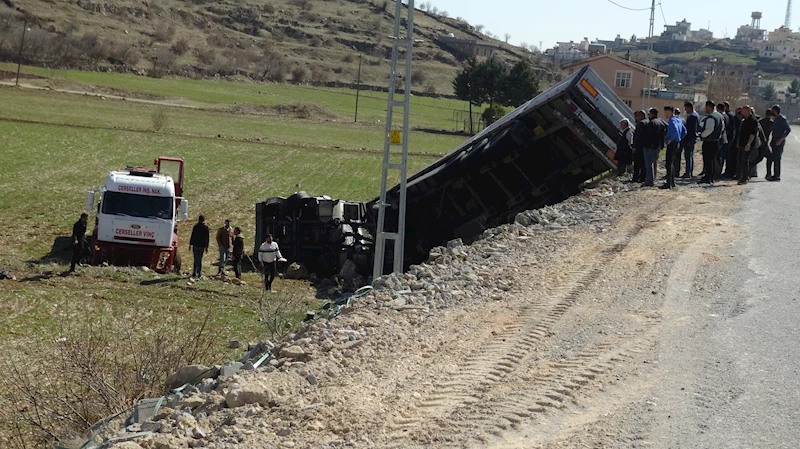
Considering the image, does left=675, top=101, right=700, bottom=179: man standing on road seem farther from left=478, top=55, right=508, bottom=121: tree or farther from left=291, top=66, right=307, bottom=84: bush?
left=291, top=66, right=307, bottom=84: bush

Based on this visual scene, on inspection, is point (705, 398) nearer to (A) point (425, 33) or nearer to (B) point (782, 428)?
(B) point (782, 428)

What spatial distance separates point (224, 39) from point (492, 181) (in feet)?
419

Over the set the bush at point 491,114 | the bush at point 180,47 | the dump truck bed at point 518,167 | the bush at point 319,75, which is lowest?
the dump truck bed at point 518,167

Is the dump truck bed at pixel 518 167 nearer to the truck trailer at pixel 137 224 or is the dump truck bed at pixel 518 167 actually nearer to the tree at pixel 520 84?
the truck trailer at pixel 137 224

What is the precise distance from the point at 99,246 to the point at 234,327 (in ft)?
21.2

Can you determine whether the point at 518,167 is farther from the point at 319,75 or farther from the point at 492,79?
the point at 319,75

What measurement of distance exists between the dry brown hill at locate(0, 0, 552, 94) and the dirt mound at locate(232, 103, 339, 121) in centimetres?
2545

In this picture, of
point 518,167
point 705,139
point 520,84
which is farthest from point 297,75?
point 705,139

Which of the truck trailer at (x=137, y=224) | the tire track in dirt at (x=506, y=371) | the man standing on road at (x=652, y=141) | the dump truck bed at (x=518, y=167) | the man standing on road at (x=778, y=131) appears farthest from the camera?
the truck trailer at (x=137, y=224)

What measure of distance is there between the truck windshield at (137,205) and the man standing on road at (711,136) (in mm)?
10656

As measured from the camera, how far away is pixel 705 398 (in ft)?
23.7

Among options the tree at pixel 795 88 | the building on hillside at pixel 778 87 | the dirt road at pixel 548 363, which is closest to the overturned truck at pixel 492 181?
the dirt road at pixel 548 363

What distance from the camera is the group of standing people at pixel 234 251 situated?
1827cm

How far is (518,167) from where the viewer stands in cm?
1938
